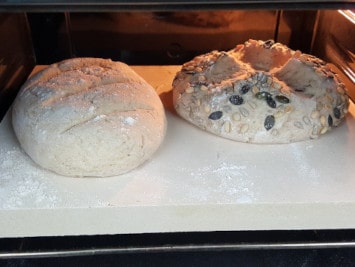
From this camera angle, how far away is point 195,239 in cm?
110

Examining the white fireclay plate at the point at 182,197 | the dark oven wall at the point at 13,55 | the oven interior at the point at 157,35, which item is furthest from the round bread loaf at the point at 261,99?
the dark oven wall at the point at 13,55

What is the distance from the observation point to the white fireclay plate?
812 millimetres

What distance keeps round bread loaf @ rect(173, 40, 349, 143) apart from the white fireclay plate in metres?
0.09

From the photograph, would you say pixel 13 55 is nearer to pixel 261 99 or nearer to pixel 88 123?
pixel 88 123

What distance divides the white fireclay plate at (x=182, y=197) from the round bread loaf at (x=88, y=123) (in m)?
0.04

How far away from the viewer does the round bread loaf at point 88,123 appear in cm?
86

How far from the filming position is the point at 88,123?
87 centimetres

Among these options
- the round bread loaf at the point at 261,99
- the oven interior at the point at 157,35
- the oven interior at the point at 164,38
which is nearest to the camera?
the round bread loaf at the point at 261,99

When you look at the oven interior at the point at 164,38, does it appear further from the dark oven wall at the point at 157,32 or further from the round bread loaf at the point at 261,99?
the round bread loaf at the point at 261,99

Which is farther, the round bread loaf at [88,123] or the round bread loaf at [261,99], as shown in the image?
the round bread loaf at [261,99]

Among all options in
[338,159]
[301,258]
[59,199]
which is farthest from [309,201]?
[59,199]

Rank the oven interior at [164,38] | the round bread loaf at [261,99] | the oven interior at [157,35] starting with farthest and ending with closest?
the oven interior at [157,35] < the oven interior at [164,38] < the round bread loaf at [261,99]

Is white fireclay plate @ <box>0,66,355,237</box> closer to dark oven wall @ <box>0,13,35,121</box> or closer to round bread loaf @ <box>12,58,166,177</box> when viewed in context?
round bread loaf @ <box>12,58,166,177</box>

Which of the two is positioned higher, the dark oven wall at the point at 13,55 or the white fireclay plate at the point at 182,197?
the dark oven wall at the point at 13,55
